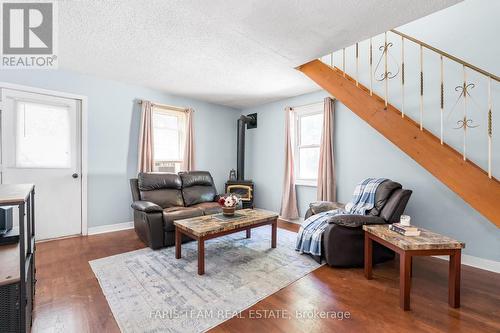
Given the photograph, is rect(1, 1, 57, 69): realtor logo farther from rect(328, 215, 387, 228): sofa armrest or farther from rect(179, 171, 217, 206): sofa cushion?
rect(328, 215, 387, 228): sofa armrest

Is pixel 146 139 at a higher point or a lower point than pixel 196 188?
higher

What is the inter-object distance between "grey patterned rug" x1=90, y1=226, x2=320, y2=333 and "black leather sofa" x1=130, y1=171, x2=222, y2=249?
258 millimetres

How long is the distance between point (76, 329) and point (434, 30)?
183 inches

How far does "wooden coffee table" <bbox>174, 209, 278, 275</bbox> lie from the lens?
2.23m

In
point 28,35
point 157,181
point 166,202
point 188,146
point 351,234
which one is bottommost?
point 351,234

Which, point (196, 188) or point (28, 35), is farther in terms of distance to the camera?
point (196, 188)

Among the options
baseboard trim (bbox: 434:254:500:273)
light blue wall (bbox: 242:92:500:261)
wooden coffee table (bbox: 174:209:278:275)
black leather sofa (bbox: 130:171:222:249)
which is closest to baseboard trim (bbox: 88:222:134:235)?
black leather sofa (bbox: 130:171:222:249)

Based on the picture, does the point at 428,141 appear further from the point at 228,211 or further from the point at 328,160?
the point at 228,211

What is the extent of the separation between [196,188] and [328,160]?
235 cm

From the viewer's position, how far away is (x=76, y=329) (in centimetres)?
150

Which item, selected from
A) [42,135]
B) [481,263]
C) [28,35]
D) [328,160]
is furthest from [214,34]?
[481,263]

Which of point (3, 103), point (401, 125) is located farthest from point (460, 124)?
point (3, 103)

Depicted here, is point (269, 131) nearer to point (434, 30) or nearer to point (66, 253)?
point (434, 30)

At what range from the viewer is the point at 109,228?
145 inches
